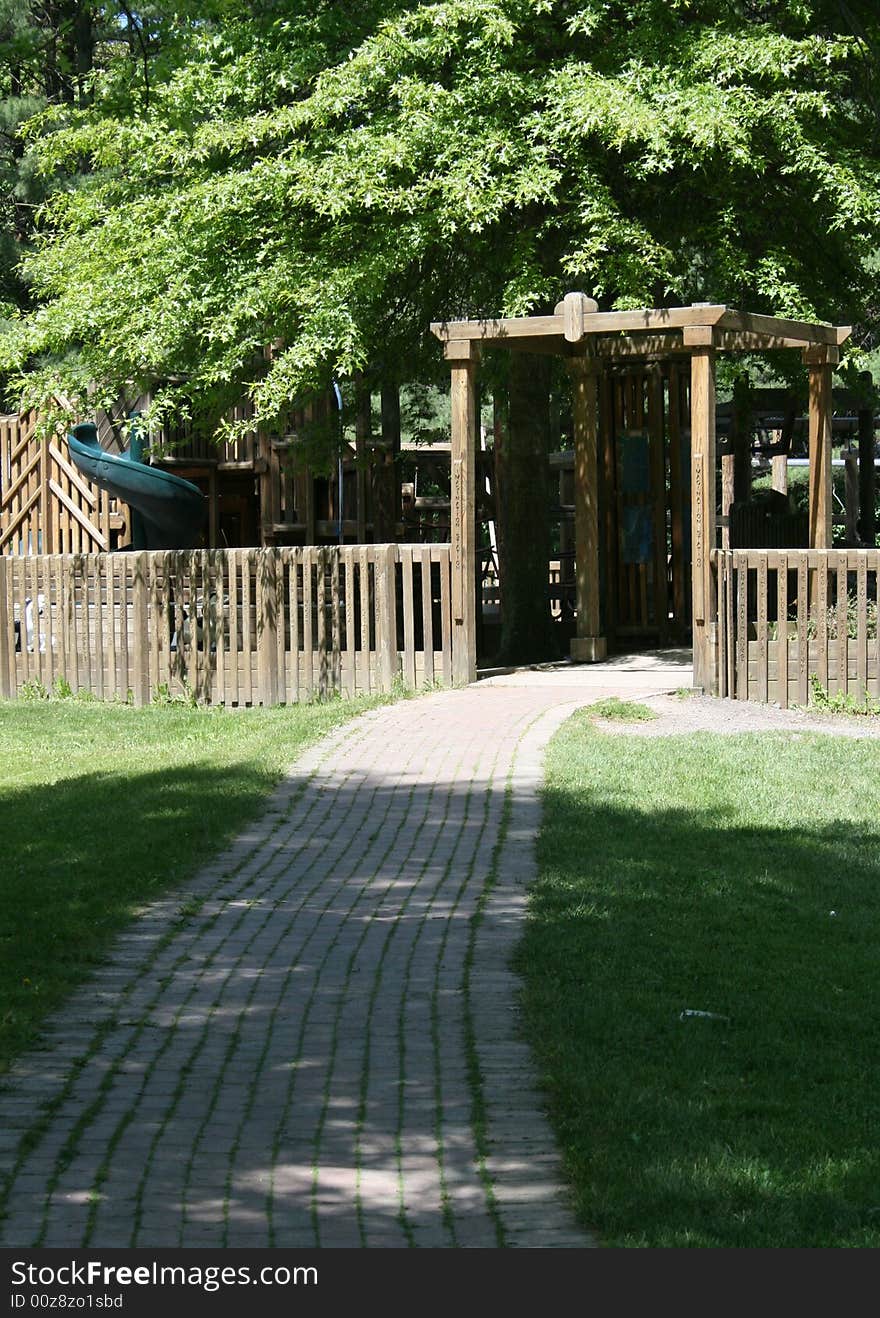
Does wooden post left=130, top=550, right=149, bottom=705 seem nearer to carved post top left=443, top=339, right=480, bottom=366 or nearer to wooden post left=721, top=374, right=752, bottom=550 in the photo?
carved post top left=443, top=339, right=480, bottom=366

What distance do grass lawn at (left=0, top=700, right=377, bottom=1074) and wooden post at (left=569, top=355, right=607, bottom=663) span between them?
121 inches

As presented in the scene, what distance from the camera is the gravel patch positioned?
1194 cm

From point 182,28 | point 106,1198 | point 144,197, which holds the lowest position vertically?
point 106,1198

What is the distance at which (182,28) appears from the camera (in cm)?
1816

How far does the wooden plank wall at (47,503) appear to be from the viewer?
70.0 ft

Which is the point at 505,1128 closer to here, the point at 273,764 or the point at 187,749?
A: the point at 273,764

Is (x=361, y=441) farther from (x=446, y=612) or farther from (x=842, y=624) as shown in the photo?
(x=842, y=624)

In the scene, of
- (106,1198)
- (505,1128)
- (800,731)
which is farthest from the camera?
(800,731)

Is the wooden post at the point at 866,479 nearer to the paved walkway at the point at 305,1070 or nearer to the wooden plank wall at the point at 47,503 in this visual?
the wooden plank wall at the point at 47,503

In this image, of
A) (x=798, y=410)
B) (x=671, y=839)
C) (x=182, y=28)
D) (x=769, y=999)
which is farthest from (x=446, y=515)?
(x=769, y=999)

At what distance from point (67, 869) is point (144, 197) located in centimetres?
1081

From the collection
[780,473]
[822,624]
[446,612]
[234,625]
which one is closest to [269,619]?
[234,625]

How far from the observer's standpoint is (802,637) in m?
13.1

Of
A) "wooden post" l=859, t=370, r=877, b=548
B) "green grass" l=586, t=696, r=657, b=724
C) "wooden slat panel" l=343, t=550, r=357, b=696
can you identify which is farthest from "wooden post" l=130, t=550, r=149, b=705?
"wooden post" l=859, t=370, r=877, b=548
